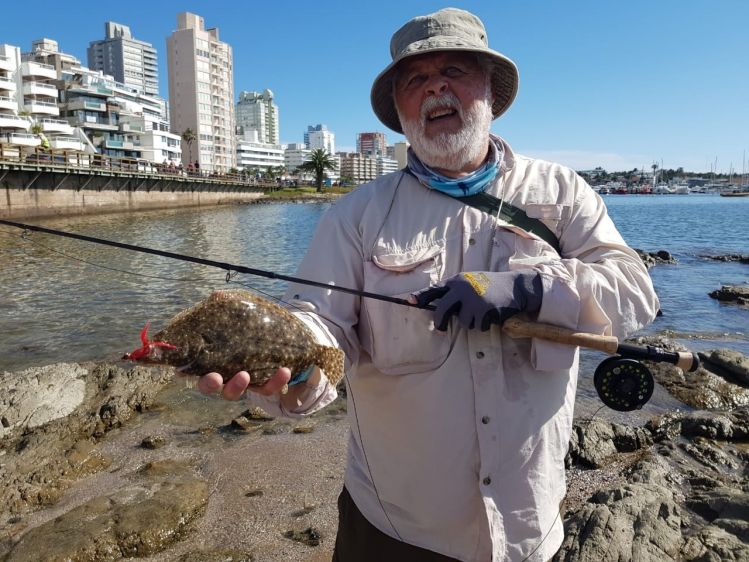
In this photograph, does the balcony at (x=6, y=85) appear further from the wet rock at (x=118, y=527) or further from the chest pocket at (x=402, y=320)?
the chest pocket at (x=402, y=320)

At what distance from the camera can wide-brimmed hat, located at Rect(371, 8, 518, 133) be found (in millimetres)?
2648

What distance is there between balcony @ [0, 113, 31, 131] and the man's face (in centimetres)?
8692

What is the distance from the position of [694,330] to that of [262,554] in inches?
553

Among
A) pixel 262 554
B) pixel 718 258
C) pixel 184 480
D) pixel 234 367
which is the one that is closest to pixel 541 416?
pixel 234 367

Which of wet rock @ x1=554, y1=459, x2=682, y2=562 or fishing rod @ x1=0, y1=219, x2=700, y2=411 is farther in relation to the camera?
wet rock @ x1=554, y1=459, x2=682, y2=562

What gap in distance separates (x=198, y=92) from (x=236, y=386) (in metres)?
142

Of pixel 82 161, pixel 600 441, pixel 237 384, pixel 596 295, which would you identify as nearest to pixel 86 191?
pixel 82 161

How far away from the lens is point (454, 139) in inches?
107

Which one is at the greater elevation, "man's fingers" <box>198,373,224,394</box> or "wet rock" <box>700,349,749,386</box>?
"man's fingers" <box>198,373,224,394</box>

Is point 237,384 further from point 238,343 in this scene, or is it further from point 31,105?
point 31,105

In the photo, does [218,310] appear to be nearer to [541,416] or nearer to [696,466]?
[541,416]

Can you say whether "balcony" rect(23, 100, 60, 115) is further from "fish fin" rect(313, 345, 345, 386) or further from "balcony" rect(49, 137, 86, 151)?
"fish fin" rect(313, 345, 345, 386)

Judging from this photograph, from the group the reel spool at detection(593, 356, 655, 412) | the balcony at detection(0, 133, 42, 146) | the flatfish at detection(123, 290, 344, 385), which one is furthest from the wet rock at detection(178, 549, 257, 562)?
the balcony at detection(0, 133, 42, 146)

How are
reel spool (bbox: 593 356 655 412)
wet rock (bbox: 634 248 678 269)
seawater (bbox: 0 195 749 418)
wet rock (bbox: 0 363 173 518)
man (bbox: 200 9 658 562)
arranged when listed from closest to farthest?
1. man (bbox: 200 9 658 562)
2. reel spool (bbox: 593 356 655 412)
3. wet rock (bbox: 0 363 173 518)
4. seawater (bbox: 0 195 749 418)
5. wet rock (bbox: 634 248 678 269)
